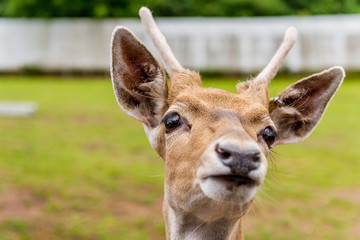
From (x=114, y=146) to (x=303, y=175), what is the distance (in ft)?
17.0

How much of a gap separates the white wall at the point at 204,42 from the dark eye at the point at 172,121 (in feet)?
94.5

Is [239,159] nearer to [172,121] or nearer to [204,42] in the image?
[172,121]

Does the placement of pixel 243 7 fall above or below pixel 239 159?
below

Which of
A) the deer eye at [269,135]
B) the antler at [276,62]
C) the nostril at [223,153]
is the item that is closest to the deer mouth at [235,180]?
the nostril at [223,153]

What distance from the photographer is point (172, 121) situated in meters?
4.18

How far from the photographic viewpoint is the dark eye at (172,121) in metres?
4.16

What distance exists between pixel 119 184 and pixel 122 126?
6.53 meters

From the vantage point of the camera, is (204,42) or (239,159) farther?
(204,42)

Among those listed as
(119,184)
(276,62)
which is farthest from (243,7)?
(276,62)

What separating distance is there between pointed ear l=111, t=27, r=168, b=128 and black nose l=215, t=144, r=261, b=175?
148 centimetres

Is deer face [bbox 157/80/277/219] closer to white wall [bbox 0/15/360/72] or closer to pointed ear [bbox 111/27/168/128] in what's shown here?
pointed ear [bbox 111/27/168/128]

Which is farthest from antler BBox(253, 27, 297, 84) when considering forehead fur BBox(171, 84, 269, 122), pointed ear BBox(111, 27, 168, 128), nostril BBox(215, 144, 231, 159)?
nostril BBox(215, 144, 231, 159)

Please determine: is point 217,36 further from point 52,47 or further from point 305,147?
point 305,147

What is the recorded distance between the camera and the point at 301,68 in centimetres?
3322
